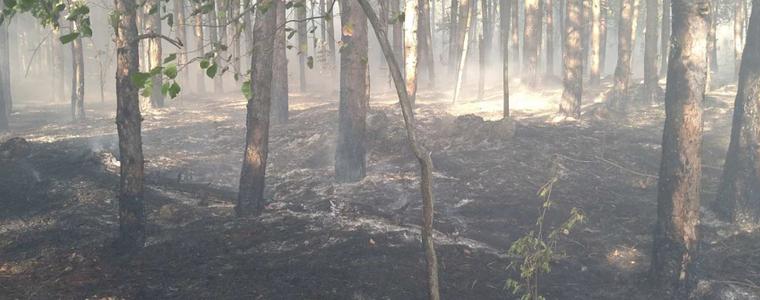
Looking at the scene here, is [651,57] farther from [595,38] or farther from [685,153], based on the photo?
[685,153]

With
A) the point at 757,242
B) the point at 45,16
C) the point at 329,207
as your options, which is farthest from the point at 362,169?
the point at 45,16

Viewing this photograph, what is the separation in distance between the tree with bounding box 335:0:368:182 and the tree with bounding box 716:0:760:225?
7.19 metres

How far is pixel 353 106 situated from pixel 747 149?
764cm

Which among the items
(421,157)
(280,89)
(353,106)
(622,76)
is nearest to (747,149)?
(353,106)

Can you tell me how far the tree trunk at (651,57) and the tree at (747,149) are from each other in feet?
39.3

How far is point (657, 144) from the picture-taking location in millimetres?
15523

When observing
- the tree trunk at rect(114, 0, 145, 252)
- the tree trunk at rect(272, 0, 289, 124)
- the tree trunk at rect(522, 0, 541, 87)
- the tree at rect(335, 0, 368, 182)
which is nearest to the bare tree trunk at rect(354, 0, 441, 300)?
the tree trunk at rect(114, 0, 145, 252)

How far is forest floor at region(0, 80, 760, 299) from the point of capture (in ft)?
24.9

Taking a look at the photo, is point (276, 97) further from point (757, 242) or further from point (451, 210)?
point (757, 242)

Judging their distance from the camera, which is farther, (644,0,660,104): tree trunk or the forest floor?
(644,0,660,104): tree trunk

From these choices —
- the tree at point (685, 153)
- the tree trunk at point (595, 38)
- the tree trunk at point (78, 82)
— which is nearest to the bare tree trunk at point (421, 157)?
the tree at point (685, 153)

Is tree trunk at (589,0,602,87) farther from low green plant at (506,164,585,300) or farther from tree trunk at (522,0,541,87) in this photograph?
low green plant at (506,164,585,300)

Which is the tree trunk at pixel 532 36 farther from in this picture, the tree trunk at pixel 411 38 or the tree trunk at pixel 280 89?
the tree trunk at pixel 280 89

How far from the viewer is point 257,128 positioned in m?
10.1
